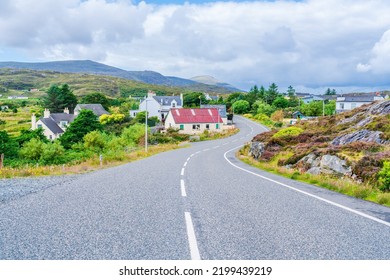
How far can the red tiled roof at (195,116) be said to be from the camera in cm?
7188

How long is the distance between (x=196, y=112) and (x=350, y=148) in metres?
60.2

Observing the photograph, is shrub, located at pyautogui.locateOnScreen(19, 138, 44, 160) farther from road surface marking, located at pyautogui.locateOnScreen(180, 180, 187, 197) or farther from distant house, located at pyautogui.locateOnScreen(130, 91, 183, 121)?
distant house, located at pyautogui.locateOnScreen(130, 91, 183, 121)

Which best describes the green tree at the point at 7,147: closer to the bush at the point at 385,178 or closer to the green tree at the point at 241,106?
the bush at the point at 385,178

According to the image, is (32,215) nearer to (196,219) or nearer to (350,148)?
(196,219)

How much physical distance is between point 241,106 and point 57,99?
2337 inches

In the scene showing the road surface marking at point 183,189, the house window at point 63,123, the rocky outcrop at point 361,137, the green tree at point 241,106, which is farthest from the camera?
the green tree at point 241,106

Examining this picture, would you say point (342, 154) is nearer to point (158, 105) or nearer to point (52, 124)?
point (52, 124)

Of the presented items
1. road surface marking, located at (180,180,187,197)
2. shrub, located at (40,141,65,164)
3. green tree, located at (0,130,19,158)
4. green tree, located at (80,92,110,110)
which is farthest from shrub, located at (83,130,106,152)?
green tree, located at (80,92,110,110)

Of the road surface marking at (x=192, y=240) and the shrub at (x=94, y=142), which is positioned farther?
the shrub at (x=94, y=142)

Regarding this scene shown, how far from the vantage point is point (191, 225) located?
610 centimetres

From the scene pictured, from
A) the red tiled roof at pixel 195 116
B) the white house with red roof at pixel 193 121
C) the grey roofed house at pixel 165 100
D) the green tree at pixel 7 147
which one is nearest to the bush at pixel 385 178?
the green tree at pixel 7 147

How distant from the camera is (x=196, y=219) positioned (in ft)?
21.6

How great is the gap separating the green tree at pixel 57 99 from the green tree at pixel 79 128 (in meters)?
45.2

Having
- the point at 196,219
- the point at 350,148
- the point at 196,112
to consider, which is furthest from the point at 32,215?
the point at 196,112
